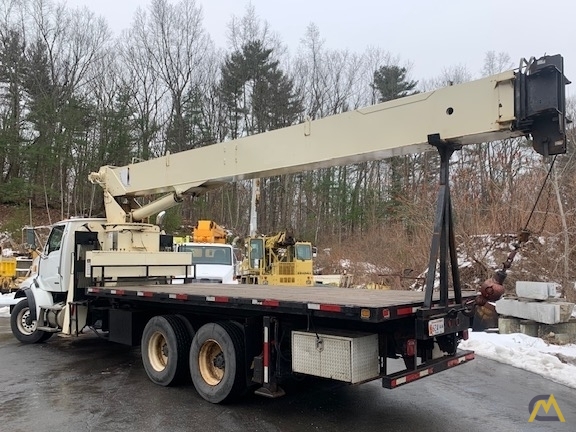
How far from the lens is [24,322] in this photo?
1031cm

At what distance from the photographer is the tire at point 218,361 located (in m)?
5.96

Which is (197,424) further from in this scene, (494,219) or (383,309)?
(494,219)

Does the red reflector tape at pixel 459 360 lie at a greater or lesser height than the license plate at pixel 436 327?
lesser

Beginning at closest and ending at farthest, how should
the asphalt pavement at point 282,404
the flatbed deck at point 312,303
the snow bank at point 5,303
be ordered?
1. the flatbed deck at point 312,303
2. the asphalt pavement at point 282,404
3. the snow bank at point 5,303

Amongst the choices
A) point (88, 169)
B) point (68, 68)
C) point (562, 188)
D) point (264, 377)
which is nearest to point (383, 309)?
point (264, 377)

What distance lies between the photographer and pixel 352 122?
6.21 metres

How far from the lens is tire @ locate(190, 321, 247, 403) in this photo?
235 inches

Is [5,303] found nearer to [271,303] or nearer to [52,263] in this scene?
[52,263]

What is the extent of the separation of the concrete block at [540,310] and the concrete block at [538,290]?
5.6 inches

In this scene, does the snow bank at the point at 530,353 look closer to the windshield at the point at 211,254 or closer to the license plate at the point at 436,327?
the license plate at the point at 436,327

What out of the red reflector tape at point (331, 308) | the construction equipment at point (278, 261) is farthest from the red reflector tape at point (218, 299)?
the construction equipment at point (278, 261)

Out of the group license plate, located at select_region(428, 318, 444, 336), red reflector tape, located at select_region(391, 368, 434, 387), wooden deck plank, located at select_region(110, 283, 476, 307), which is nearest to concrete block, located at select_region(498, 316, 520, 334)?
wooden deck plank, located at select_region(110, 283, 476, 307)

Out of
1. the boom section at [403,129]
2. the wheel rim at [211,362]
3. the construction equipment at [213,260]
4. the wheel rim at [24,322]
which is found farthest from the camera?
the construction equipment at [213,260]

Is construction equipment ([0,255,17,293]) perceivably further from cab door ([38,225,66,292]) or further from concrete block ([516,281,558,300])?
concrete block ([516,281,558,300])
